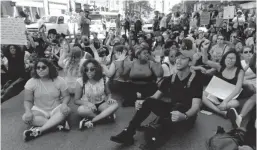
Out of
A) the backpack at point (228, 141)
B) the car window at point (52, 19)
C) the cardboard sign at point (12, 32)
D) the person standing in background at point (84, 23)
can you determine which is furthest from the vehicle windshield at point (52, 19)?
the backpack at point (228, 141)

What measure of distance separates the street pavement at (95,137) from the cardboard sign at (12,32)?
57.1 inches

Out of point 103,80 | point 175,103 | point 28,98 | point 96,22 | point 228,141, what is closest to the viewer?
point 228,141

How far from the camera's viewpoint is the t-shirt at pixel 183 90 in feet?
12.9

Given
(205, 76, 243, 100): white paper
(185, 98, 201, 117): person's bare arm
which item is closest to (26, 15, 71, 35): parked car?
(205, 76, 243, 100): white paper

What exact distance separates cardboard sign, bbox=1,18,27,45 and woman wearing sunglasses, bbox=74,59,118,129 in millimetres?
1304

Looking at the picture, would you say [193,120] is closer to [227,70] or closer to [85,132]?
[227,70]

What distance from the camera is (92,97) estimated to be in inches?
178

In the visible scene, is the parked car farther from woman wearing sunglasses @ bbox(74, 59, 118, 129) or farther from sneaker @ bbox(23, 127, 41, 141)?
sneaker @ bbox(23, 127, 41, 141)

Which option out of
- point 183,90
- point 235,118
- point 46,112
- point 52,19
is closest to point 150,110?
point 183,90

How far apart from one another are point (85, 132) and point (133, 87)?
1.63m

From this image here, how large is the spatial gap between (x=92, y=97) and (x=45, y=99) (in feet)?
2.48

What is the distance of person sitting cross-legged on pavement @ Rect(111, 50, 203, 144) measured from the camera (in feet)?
12.0

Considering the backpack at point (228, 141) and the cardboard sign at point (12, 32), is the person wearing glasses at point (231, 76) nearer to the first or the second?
the backpack at point (228, 141)

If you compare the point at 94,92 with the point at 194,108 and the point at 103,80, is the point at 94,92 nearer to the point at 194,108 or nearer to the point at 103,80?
the point at 103,80
